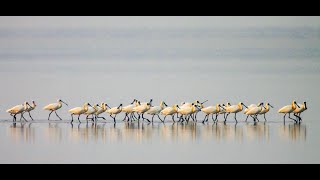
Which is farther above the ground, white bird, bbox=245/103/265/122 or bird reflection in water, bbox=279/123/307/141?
white bird, bbox=245/103/265/122

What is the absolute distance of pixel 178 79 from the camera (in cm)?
2458

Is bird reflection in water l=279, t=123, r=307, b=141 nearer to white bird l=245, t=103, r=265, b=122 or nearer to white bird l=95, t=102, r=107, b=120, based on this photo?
white bird l=245, t=103, r=265, b=122

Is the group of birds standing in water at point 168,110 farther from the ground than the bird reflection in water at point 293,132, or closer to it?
farther from the ground

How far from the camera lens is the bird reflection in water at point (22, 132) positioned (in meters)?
15.6

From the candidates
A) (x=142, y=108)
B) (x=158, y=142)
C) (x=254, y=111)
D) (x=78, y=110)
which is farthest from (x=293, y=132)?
(x=78, y=110)

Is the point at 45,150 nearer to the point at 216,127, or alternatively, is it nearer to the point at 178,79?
the point at 216,127

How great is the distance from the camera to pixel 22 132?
16703mm

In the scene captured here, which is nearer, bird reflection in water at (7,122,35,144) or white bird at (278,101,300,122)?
bird reflection in water at (7,122,35,144)

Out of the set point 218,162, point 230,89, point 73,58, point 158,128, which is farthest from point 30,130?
point 73,58

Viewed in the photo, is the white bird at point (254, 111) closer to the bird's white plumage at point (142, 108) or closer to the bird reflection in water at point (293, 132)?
the bird reflection in water at point (293, 132)

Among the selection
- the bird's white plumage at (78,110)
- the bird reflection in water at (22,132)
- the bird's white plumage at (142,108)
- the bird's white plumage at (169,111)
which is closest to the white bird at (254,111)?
the bird's white plumage at (169,111)

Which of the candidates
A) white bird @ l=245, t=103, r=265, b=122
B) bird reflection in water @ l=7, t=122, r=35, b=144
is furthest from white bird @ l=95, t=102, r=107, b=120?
white bird @ l=245, t=103, r=265, b=122

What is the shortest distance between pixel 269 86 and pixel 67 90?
4.29 metres

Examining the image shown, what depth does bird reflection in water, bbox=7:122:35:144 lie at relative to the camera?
15.6 meters
